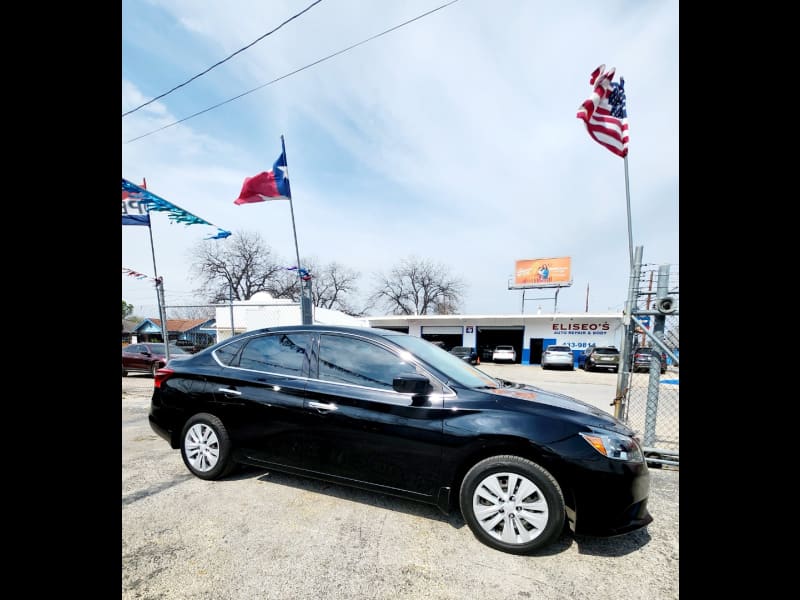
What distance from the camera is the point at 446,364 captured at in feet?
10.7

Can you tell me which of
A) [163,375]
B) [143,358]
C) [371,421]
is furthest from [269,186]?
[143,358]

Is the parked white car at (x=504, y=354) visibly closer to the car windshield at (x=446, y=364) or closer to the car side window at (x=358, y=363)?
the car windshield at (x=446, y=364)

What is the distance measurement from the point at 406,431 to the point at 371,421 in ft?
0.95

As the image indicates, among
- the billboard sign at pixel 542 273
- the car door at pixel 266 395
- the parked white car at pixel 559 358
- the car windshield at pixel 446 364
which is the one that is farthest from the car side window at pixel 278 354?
the billboard sign at pixel 542 273

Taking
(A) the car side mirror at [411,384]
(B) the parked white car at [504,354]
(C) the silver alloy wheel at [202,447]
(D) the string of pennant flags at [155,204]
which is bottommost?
Answer: (B) the parked white car at [504,354]

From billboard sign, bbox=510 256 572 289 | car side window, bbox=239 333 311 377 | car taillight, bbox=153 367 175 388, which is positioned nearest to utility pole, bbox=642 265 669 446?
car side window, bbox=239 333 311 377

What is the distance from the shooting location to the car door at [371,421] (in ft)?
8.87

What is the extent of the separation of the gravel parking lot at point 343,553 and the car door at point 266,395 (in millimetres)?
402

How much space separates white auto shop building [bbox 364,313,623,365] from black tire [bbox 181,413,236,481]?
19.7 meters

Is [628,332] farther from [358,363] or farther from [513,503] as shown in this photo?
[358,363]

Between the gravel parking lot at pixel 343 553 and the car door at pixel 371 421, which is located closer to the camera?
the gravel parking lot at pixel 343 553
